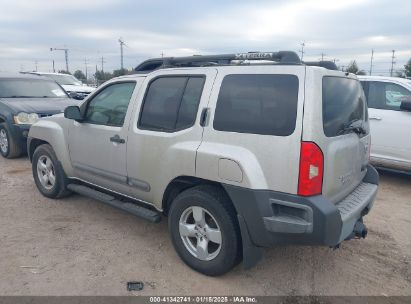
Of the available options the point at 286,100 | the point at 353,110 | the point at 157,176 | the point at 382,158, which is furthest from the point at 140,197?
the point at 382,158

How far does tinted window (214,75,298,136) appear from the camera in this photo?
2.74m

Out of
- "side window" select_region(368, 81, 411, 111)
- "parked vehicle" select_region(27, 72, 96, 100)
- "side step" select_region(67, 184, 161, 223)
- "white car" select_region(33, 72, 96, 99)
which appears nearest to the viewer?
"side step" select_region(67, 184, 161, 223)

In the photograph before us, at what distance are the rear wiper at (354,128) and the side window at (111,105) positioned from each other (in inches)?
85.4

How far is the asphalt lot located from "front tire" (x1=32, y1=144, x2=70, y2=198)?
0.26 metres

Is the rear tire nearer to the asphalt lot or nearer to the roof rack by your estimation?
the asphalt lot

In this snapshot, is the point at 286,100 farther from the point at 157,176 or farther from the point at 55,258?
A: the point at 55,258

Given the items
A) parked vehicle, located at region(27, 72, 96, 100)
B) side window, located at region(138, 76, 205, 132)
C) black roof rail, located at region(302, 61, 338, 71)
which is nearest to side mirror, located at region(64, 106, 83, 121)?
side window, located at region(138, 76, 205, 132)

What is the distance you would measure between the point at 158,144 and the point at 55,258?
150 cm

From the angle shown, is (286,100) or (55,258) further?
(55,258)

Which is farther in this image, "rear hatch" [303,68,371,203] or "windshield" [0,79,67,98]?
"windshield" [0,79,67,98]

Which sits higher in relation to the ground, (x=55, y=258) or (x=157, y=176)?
(x=157, y=176)

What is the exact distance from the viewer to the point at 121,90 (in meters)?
4.08

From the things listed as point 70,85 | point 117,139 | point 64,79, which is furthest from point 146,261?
point 64,79

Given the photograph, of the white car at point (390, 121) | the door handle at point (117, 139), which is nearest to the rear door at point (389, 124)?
the white car at point (390, 121)
